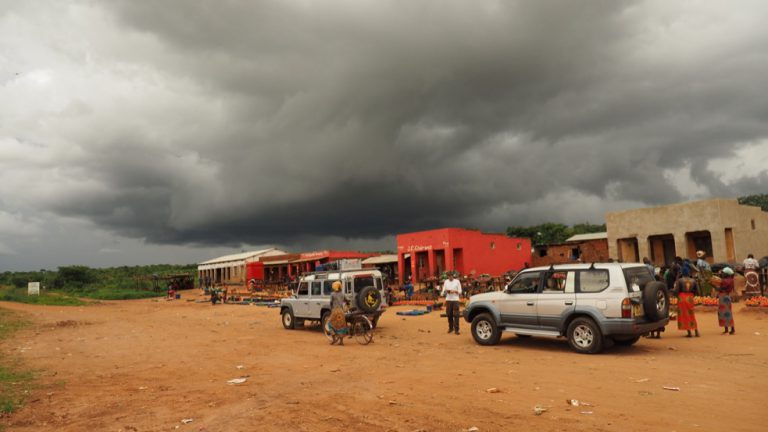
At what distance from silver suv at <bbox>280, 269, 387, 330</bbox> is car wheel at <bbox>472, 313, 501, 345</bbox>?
154 inches

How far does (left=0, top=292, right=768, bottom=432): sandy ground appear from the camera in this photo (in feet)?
19.6

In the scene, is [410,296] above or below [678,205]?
below

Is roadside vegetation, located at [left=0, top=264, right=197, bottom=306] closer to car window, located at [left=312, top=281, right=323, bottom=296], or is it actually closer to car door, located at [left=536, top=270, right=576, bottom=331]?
car window, located at [left=312, top=281, right=323, bottom=296]

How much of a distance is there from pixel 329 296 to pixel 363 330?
2877mm

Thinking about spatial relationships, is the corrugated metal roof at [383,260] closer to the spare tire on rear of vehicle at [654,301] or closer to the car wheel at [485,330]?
the car wheel at [485,330]

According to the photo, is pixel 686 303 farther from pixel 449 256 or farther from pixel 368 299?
pixel 449 256

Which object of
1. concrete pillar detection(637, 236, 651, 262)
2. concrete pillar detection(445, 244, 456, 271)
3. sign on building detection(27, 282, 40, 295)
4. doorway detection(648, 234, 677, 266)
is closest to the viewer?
concrete pillar detection(637, 236, 651, 262)

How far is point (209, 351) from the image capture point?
521 inches

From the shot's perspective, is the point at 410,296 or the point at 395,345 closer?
the point at 395,345

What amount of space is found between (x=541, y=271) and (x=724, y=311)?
5128 millimetres

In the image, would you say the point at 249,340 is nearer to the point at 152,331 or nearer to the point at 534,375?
the point at 152,331

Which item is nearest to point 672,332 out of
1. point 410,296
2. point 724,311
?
point 724,311

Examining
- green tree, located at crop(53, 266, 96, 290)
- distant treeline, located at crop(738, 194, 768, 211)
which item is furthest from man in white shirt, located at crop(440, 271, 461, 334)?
distant treeline, located at crop(738, 194, 768, 211)

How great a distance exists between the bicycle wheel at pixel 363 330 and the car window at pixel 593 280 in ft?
18.8
